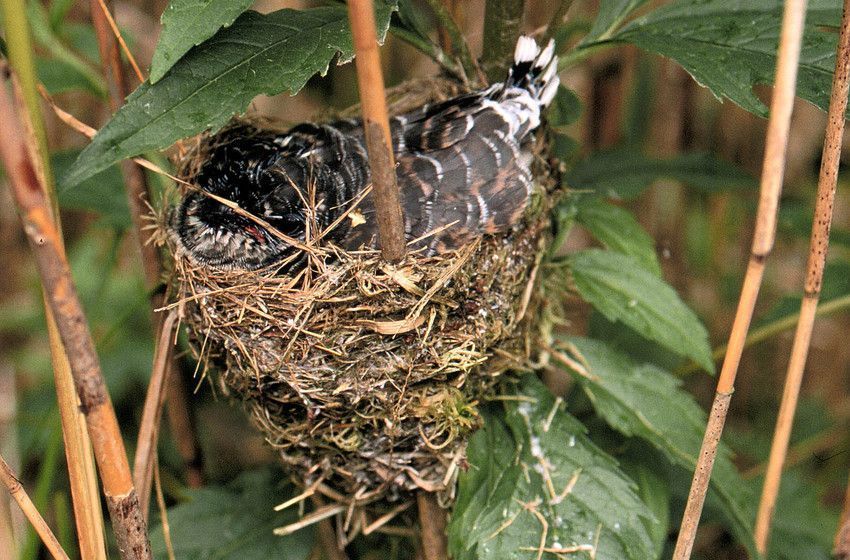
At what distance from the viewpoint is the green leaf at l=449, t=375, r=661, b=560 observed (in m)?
1.08

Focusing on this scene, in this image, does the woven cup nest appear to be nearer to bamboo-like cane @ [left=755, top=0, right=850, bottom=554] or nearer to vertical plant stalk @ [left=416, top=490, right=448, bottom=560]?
vertical plant stalk @ [left=416, top=490, right=448, bottom=560]

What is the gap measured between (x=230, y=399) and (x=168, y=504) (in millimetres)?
638

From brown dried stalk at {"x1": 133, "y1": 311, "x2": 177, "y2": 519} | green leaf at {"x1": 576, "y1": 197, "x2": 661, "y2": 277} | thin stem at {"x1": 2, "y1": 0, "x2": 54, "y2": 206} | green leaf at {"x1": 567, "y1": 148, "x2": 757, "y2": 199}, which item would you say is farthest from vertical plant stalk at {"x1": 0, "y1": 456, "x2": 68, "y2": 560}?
green leaf at {"x1": 567, "y1": 148, "x2": 757, "y2": 199}

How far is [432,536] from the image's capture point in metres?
1.19

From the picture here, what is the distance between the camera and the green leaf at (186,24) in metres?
0.86

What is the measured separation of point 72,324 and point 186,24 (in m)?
0.35

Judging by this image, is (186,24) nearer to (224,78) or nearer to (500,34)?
(224,78)

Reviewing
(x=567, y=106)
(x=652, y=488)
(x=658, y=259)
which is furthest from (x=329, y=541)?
(x=658, y=259)

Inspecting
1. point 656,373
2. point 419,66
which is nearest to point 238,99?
point 656,373

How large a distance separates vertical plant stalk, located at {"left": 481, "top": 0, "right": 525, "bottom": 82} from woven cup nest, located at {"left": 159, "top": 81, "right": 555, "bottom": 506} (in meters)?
0.29

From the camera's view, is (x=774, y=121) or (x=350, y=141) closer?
(x=774, y=121)

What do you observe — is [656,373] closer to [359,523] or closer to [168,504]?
[359,523]

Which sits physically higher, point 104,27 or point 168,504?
point 104,27

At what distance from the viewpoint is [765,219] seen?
0.78m
